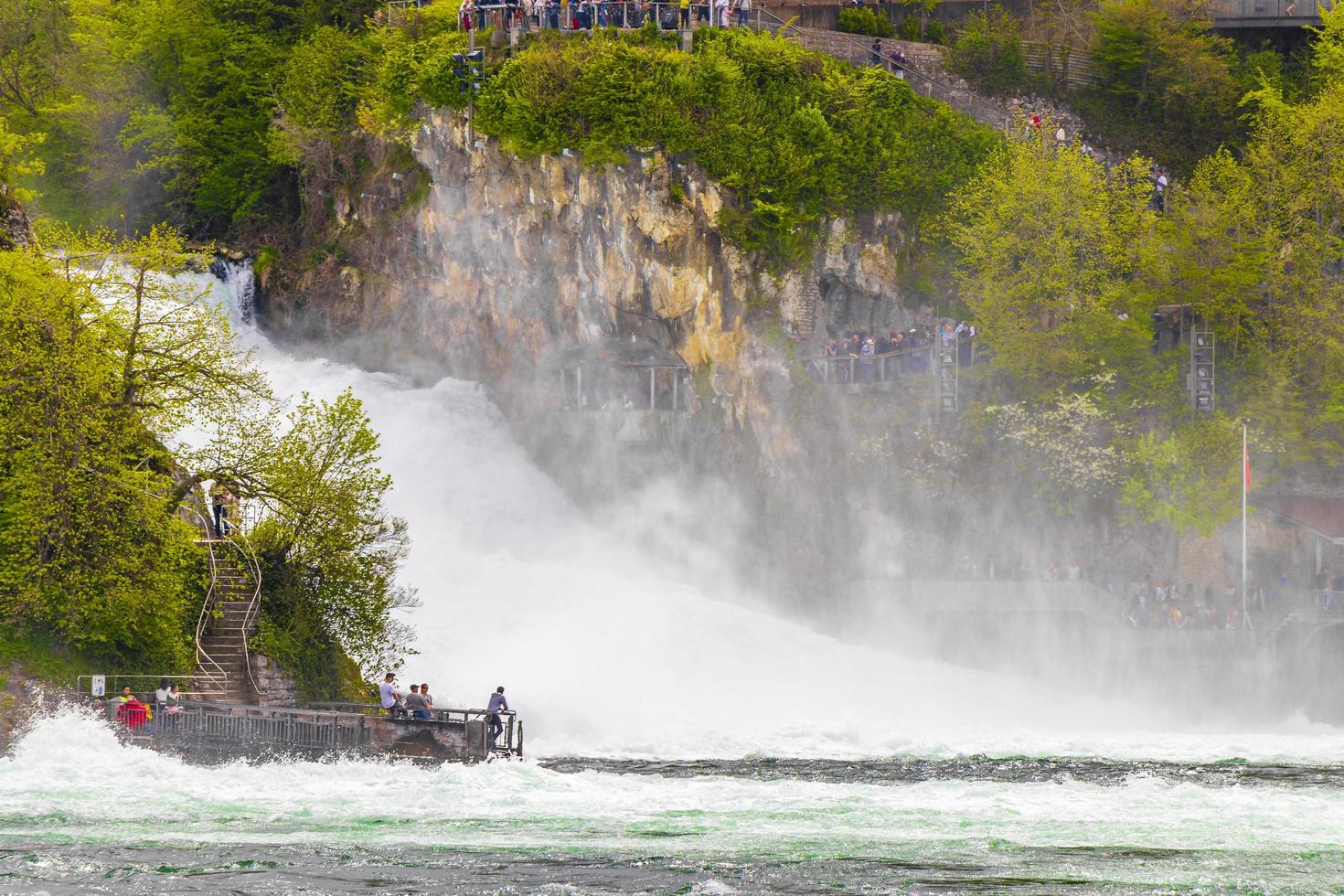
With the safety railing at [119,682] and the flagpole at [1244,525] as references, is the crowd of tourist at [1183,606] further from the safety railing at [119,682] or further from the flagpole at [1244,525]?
the safety railing at [119,682]

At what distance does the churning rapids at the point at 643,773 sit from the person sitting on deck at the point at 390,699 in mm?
3257

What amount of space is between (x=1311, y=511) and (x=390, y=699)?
1540 inches

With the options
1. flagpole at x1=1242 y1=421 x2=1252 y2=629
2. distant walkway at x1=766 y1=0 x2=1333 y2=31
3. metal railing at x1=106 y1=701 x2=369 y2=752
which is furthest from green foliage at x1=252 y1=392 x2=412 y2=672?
distant walkway at x1=766 y1=0 x2=1333 y2=31

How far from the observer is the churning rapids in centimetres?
4681

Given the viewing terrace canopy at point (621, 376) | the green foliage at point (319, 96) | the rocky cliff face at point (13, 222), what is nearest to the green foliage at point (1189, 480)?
the viewing terrace canopy at point (621, 376)

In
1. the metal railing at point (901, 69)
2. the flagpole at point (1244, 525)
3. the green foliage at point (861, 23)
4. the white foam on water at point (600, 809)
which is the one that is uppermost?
the green foliage at point (861, 23)

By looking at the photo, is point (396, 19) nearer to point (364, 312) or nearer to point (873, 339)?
point (364, 312)

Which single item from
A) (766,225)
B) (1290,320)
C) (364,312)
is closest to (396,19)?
(364,312)

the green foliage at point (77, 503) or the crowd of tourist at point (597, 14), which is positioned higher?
the crowd of tourist at point (597, 14)

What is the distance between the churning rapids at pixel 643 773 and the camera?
Result: 46812mm

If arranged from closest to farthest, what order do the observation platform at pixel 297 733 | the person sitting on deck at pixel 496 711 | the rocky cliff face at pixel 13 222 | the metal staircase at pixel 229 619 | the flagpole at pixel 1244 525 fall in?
1. the observation platform at pixel 297 733
2. the person sitting on deck at pixel 496 711
3. the metal staircase at pixel 229 619
4. the rocky cliff face at pixel 13 222
5. the flagpole at pixel 1244 525

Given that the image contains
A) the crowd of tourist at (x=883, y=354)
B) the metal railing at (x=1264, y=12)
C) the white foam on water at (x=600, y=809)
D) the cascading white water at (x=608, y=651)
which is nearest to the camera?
the white foam on water at (x=600, y=809)

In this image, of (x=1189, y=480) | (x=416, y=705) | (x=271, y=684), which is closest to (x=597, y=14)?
(x=1189, y=480)

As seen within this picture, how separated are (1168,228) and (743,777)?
36823mm
